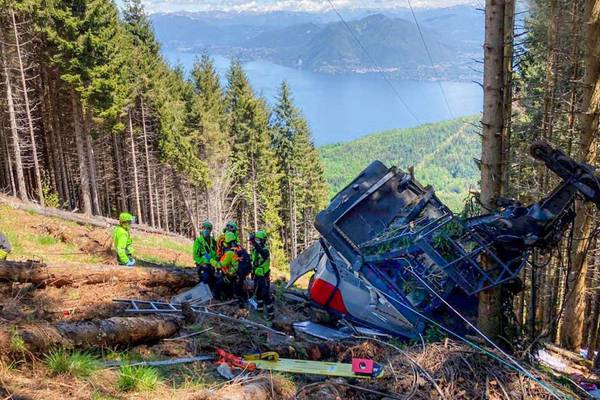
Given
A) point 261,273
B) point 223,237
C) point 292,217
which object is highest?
point 223,237

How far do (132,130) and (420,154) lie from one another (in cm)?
12396

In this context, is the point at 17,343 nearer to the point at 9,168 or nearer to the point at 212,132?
the point at 9,168

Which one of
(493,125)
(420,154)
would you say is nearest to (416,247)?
(493,125)

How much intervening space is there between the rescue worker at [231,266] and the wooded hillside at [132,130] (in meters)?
18.2

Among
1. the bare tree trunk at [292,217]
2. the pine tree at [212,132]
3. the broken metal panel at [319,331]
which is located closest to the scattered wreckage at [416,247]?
the broken metal panel at [319,331]

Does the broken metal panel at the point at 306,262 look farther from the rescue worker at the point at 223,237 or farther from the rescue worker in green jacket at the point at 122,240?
the rescue worker in green jacket at the point at 122,240

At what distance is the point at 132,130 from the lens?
33.3 metres

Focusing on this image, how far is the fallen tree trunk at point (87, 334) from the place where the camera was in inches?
187

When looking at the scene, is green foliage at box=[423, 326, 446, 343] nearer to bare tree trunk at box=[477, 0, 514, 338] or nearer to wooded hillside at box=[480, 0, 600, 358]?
bare tree trunk at box=[477, 0, 514, 338]

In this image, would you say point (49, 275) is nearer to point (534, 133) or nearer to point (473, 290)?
point (473, 290)

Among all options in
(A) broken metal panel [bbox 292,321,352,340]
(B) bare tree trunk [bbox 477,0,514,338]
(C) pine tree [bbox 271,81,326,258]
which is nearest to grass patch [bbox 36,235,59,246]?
(A) broken metal panel [bbox 292,321,352,340]

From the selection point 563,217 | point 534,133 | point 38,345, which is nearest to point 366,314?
point 563,217

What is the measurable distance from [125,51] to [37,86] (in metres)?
6.30

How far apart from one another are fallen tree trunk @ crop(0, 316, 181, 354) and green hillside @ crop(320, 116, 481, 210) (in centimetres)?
11803
